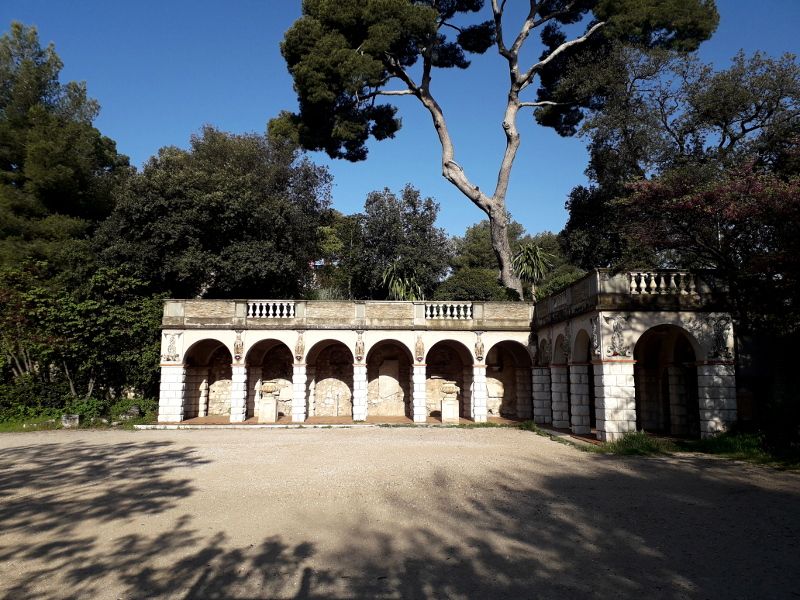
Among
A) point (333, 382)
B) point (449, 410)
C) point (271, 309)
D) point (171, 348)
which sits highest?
point (271, 309)

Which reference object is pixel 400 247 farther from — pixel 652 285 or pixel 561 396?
pixel 652 285

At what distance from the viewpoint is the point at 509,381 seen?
979 inches

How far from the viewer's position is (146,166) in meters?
27.0

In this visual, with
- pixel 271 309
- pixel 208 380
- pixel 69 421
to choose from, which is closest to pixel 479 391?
pixel 271 309

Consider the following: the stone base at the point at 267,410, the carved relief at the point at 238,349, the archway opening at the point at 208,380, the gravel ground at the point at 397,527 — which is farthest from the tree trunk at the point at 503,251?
the gravel ground at the point at 397,527

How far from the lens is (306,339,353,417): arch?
2433 centimetres

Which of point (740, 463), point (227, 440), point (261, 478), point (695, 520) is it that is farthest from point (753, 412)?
point (227, 440)

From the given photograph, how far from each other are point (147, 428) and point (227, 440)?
5128mm

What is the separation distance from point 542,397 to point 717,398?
24.9 ft

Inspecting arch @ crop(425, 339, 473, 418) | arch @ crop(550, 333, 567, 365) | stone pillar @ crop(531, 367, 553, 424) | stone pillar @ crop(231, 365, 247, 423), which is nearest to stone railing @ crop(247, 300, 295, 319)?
stone pillar @ crop(231, 365, 247, 423)

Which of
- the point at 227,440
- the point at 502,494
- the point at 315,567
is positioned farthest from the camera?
the point at 227,440

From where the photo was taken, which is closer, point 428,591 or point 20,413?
point 428,591

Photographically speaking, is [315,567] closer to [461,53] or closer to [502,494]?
[502,494]

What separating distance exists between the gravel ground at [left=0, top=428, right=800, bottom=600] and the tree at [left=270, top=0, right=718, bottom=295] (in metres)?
16.8
